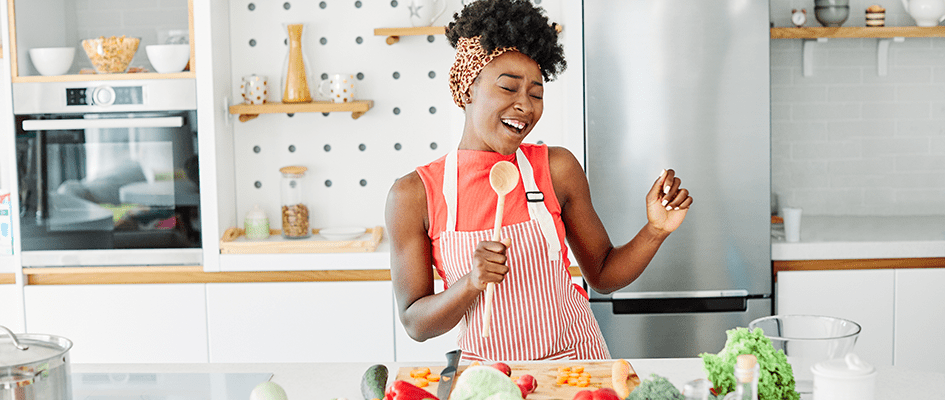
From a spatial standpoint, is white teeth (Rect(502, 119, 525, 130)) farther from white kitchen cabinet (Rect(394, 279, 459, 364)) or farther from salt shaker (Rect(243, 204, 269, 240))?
salt shaker (Rect(243, 204, 269, 240))

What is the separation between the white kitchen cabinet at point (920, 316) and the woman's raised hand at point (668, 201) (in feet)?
5.26

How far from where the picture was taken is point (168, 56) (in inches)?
105

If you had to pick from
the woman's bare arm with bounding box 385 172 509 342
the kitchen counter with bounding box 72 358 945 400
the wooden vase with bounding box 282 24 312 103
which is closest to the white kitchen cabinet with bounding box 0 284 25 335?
the wooden vase with bounding box 282 24 312 103

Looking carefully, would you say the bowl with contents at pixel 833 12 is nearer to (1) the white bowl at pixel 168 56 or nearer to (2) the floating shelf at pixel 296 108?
(2) the floating shelf at pixel 296 108

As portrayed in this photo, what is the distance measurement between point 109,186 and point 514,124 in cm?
185

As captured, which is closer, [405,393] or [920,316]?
[405,393]

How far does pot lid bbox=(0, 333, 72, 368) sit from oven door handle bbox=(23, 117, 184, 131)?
1.70m

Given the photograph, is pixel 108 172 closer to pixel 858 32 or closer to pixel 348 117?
pixel 348 117

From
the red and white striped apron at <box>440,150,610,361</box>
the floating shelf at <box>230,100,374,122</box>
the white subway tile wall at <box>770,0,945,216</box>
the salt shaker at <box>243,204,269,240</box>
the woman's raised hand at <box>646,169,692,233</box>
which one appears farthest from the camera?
the white subway tile wall at <box>770,0,945,216</box>

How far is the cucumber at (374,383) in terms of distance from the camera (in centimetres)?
119

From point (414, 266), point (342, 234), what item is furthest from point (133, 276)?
point (414, 266)

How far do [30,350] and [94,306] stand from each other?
1.81 m

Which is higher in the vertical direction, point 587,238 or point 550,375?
point 587,238

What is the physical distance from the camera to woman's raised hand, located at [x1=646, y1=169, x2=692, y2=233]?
135 cm
